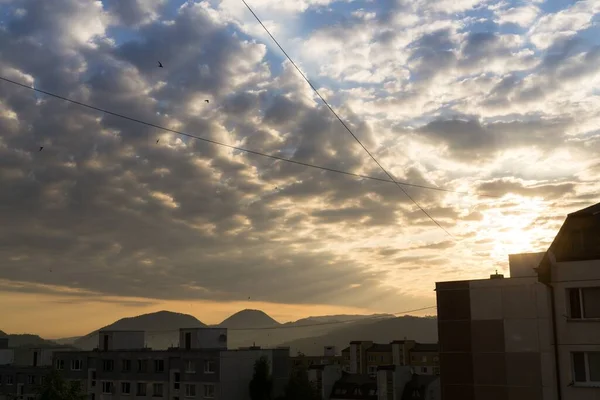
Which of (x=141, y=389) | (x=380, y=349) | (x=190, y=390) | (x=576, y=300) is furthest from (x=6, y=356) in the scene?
(x=576, y=300)

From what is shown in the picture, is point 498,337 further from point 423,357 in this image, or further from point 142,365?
point 423,357

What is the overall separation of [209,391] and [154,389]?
8.44 m

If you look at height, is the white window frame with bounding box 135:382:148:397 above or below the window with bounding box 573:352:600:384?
below

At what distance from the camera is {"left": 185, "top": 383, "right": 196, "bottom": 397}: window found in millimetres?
77625

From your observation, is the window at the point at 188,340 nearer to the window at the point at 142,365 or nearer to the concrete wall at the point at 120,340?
the window at the point at 142,365

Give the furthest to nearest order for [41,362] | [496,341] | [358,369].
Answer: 1. [358,369]
2. [41,362]
3. [496,341]

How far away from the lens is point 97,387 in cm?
8512

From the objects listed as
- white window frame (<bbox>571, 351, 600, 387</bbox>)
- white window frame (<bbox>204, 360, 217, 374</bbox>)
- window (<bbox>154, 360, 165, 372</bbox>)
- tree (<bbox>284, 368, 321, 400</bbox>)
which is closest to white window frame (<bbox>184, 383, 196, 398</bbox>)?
white window frame (<bbox>204, 360, 217, 374</bbox>)

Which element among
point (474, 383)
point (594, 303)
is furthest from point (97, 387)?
point (594, 303)

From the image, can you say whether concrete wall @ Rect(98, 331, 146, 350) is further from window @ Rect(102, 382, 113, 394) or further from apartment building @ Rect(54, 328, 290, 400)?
window @ Rect(102, 382, 113, 394)

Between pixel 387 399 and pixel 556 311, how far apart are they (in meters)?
62.5

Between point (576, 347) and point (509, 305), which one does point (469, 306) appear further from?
point (576, 347)

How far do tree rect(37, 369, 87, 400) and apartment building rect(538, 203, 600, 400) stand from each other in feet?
132

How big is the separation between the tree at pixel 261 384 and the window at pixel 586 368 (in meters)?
55.9
